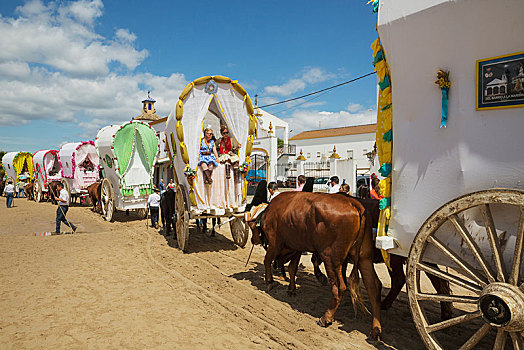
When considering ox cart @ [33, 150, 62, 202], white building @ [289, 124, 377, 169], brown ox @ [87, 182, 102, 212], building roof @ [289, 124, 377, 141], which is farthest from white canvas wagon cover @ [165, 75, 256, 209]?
building roof @ [289, 124, 377, 141]

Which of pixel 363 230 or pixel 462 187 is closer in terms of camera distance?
pixel 462 187

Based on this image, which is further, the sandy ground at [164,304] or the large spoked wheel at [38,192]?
the large spoked wheel at [38,192]

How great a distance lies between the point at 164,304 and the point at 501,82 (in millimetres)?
4718

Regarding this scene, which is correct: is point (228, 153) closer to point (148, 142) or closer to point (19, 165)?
point (148, 142)

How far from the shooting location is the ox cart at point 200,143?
7.30 m

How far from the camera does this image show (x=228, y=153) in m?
7.88

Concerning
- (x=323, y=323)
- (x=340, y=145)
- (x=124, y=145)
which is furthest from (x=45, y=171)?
(x=340, y=145)

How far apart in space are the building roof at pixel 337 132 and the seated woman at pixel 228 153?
24.4 meters

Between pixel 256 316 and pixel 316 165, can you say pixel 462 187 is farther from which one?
pixel 316 165

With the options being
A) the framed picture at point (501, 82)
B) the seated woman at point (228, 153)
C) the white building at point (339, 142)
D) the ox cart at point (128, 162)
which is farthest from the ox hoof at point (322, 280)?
the white building at point (339, 142)

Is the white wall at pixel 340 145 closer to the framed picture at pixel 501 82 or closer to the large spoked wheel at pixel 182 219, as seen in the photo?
the large spoked wheel at pixel 182 219

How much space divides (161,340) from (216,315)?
0.88 meters

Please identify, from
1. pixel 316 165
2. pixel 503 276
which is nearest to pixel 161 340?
pixel 503 276

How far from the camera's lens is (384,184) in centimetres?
367
